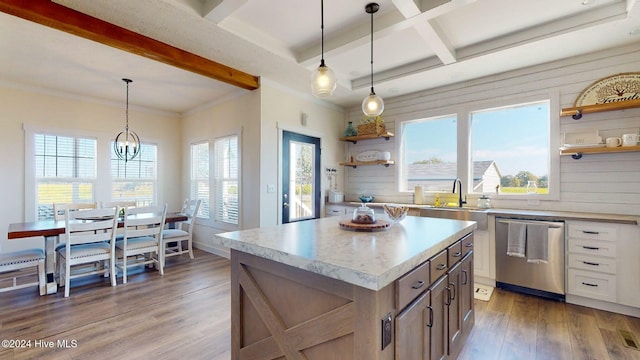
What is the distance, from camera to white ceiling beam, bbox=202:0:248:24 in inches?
95.3

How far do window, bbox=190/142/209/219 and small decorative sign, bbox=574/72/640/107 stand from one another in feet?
19.1

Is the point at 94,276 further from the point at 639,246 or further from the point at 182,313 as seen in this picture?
the point at 639,246

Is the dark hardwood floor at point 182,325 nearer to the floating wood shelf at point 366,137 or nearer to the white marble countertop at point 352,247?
the white marble countertop at point 352,247

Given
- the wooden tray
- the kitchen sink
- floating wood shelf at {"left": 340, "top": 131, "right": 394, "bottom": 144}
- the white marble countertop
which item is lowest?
the kitchen sink

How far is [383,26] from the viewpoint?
2.85 metres

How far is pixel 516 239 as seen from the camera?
3.25m

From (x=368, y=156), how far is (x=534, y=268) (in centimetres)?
286

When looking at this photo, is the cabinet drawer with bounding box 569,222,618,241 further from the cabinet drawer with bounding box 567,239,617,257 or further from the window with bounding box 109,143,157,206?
the window with bounding box 109,143,157,206

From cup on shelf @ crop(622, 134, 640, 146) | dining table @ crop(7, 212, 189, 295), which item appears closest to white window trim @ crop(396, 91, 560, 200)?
cup on shelf @ crop(622, 134, 640, 146)

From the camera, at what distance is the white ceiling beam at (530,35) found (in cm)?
268

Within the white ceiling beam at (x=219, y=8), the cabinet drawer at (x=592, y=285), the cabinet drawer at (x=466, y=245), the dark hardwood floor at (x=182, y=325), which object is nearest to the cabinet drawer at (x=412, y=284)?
the cabinet drawer at (x=466, y=245)

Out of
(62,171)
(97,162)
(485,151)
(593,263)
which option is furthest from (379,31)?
(62,171)

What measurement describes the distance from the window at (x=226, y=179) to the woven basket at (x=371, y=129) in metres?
2.24

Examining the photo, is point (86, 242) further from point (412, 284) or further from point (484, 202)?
point (484, 202)
